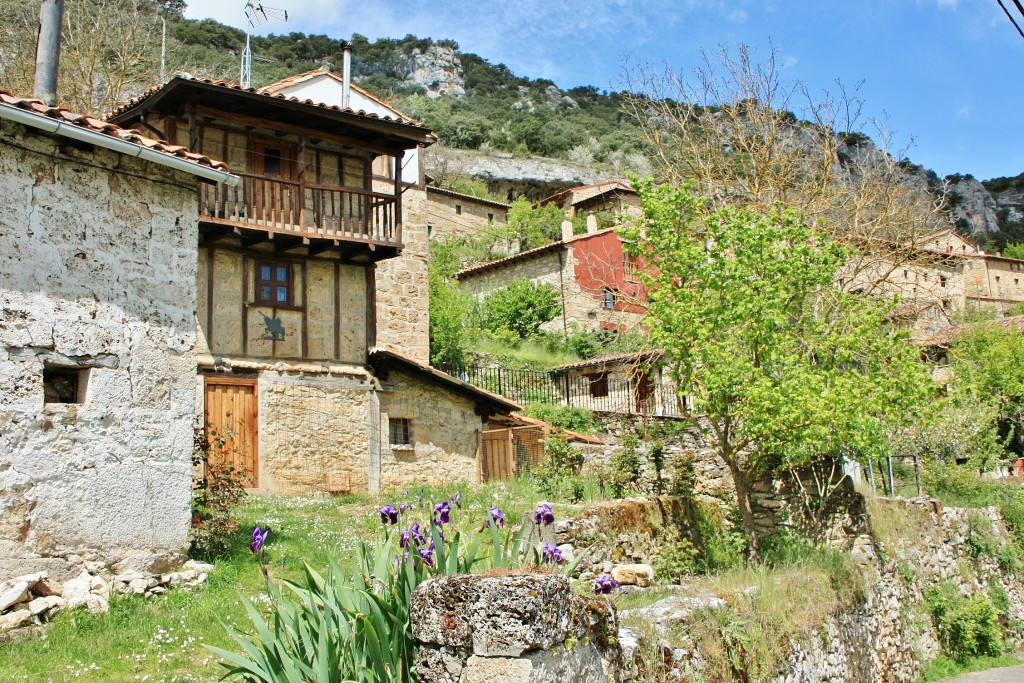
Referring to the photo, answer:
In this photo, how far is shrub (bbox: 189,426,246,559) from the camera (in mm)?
9562

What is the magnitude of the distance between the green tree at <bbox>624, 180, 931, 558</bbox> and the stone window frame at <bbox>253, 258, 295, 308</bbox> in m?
6.76

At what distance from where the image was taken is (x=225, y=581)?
9125 millimetres

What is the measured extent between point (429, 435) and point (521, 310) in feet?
49.0

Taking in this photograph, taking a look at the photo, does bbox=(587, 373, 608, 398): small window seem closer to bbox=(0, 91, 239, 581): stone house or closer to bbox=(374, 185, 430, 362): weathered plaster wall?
bbox=(374, 185, 430, 362): weathered plaster wall

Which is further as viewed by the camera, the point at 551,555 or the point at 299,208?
the point at 299,208

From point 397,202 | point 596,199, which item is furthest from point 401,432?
point 596,199

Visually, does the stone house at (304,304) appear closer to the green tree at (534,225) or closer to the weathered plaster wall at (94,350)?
the weathered plaster wall at (94,350)

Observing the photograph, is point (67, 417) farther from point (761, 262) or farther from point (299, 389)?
point (761, 262)

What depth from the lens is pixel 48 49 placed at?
1064 centimetres

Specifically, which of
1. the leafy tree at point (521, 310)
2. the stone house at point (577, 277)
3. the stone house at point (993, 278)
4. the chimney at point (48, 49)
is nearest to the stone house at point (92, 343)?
the chimney at point (48, 49)

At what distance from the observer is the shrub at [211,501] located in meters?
9.56

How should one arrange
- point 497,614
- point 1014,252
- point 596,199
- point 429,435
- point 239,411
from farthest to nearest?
point 1014,252 → point 596,199 → point 429,435 → point 239,411 → point 497,614

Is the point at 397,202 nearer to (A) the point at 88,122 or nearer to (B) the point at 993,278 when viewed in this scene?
(A) the point at 88,122

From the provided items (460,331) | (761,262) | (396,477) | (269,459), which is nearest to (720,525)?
(761,262)
